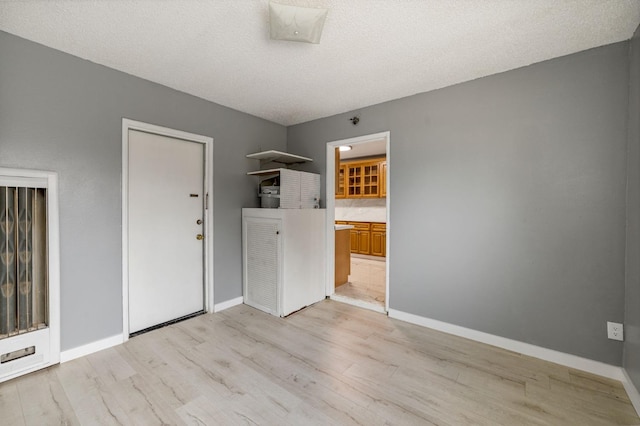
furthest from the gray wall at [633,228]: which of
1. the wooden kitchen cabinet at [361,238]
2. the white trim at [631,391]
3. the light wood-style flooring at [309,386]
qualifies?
the wooden kitchen cabinet at [361,238]

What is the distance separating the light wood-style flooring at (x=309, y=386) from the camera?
5.31 feet

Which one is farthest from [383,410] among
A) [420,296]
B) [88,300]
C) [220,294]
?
[88,300]

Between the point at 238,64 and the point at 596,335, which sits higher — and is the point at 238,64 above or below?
above

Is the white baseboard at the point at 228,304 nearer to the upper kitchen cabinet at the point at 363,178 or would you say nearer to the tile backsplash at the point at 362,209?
the upper kitchen cabinet at the point at 363,178

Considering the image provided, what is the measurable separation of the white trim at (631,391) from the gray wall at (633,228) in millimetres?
42

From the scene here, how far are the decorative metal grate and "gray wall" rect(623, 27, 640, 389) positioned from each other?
4.17 m

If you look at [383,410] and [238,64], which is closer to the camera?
[383,410]

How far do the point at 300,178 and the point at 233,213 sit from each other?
94 centimetres

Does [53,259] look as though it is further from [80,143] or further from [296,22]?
[296,22]

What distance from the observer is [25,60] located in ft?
6.44

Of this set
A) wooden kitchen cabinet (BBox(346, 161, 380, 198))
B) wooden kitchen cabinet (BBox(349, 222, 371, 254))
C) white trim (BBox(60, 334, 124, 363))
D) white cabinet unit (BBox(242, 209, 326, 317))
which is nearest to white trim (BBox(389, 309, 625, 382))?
white cabinet unit (BBox(242, 209, 326, 317))

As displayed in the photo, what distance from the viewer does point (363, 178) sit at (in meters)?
6.30

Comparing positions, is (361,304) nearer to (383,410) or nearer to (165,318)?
(383,410)

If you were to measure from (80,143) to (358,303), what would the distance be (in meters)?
3.21
